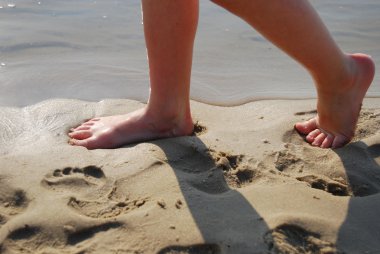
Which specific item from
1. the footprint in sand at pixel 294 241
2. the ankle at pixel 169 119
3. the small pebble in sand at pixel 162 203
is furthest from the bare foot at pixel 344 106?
the small pebble in sand at pixel 162 203

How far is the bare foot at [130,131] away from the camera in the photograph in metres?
2.10

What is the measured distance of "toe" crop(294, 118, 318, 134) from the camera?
7.33ft

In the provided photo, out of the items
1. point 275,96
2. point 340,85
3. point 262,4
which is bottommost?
point 275,96

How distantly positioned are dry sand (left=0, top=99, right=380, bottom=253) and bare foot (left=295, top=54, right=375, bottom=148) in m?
0.07

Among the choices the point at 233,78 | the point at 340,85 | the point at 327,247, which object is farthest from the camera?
the point at 233,78

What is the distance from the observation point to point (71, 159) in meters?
1.93

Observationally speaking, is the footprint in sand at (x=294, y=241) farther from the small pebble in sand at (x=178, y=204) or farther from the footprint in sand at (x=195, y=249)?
the small pebble in sand at (x=178, y=204)

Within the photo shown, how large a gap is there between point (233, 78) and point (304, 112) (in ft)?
1.79

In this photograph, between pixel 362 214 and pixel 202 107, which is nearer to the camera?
pixel 362 214

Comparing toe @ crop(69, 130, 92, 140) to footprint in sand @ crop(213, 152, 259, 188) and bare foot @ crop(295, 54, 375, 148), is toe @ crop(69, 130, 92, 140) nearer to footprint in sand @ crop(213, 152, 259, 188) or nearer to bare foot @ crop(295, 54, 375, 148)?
footprint in sand @ crop(213, 152, 259, 188)

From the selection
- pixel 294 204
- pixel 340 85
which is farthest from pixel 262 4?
pixel 294 204

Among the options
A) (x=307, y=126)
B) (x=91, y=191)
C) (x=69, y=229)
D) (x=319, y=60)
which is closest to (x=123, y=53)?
(x=307, y=126)

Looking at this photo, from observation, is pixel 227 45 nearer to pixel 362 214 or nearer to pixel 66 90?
pixel 66 90

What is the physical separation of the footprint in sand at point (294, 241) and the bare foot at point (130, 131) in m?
0.77
